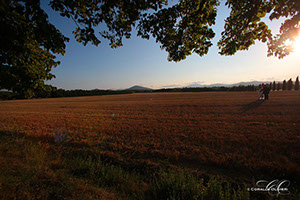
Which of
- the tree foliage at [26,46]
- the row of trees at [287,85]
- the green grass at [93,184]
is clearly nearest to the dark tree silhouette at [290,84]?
the row of trees at [287,85]

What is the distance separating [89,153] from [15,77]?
222 inches

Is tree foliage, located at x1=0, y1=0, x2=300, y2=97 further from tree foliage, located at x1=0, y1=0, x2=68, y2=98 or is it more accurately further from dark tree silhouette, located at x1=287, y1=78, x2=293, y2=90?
dark tree silhouette, located at x1=287, y1=78, x2=293, y2=90

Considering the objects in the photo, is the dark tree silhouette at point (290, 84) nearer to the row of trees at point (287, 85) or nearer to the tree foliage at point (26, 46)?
the row of trees at point (287, 85)

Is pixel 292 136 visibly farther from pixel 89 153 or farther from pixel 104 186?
pixel 89 153

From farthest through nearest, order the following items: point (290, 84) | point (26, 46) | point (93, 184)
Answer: point (290, 84), point (26, 46), point (93, 184)

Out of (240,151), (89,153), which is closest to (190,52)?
(240,151)

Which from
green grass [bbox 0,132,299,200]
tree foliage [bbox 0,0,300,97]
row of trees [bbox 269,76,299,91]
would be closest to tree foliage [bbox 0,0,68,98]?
tree foliage [bbox 0,0,300,97]

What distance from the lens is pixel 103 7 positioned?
12.6 ft

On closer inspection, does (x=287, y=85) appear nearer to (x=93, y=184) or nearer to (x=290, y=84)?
(x=290, y=84)

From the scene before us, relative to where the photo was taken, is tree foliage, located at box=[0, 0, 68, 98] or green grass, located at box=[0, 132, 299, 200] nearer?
green grass, located at box=[0, 132, 299, 200]

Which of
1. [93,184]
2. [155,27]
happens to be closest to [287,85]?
[155,27]

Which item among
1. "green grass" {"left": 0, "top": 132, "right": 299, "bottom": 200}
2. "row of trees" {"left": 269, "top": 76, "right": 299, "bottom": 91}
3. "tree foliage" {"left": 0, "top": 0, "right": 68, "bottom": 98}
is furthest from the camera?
"row of trees" {"left": 269, "top": 76, "right": 299, "bottom": 91}

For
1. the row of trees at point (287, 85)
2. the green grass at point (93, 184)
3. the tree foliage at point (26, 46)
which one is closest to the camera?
the green grass at point (93, 184)

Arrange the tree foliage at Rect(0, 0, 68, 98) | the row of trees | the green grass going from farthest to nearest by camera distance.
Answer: the row of trees → the tree foliage at Rect(0, 0, 68, 98) → the green grass
